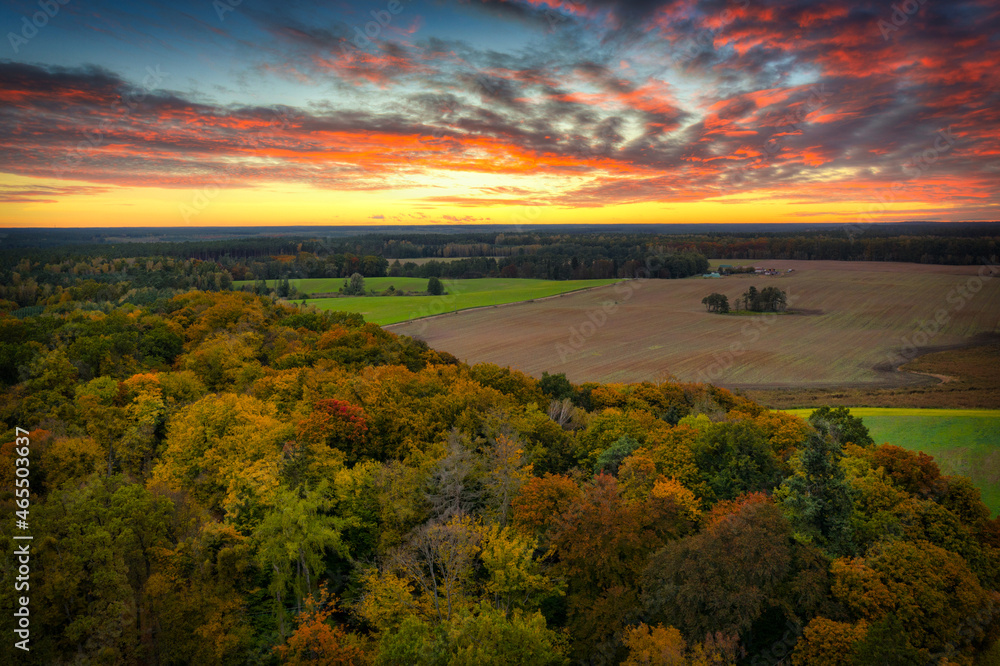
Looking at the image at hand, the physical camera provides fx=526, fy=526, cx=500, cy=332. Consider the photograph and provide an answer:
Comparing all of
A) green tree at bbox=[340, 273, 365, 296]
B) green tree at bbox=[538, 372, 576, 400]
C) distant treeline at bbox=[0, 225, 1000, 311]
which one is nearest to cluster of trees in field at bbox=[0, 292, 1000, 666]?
green tree at bbox=[538, 372, 576, 400]

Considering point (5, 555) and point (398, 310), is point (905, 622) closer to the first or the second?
point (5, 555)

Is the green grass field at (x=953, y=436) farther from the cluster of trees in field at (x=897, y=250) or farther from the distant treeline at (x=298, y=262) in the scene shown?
the cluster of trees in field at (x=897, y=250)

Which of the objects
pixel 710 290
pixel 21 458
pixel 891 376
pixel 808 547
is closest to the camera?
pixel 808 547

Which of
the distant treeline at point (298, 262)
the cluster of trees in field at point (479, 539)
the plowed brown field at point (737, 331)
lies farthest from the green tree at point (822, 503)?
the distant treeline at point (298, 262)

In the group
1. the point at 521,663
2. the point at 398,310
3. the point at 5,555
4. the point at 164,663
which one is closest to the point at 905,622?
the point at 521,663

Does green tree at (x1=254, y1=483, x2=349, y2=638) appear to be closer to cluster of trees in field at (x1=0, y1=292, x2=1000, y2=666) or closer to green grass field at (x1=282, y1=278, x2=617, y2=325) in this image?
cluster of trees in field at (x1=0, y1=292, x2=1000, y2=666)

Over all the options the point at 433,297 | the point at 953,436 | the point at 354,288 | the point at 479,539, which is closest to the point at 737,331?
the point at 953,436
